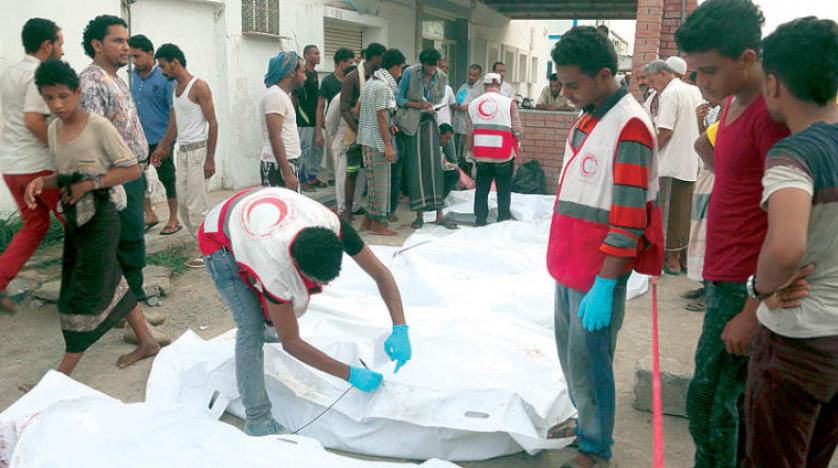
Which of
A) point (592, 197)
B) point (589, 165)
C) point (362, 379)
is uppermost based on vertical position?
point (589, 165)

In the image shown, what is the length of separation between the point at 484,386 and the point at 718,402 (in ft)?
3.52

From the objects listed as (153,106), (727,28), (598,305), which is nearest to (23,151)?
(153,106)

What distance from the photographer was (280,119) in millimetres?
5180

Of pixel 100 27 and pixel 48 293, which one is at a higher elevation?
pixel 100 27

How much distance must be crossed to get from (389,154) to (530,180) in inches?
102

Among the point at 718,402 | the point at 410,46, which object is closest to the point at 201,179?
the point at 718,402

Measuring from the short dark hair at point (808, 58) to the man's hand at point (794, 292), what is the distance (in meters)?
0.42

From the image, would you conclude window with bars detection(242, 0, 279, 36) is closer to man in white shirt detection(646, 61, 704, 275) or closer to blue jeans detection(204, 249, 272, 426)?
man in white shirt detection(646, 61, 704, 275)

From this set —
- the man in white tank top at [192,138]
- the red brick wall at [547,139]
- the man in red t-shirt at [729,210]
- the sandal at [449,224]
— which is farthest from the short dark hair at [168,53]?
the red brick wall at [547,139]

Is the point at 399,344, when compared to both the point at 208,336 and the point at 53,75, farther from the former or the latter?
the point at 53,75

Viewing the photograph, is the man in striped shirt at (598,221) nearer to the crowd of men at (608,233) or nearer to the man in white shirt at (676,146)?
the crowd of men at (608,233)

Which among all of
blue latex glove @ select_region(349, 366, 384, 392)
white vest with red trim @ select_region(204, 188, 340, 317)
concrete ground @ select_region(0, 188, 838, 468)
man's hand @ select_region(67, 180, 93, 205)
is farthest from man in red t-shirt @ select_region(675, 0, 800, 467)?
man's hand @ select_region(67, 180, 93, 205)

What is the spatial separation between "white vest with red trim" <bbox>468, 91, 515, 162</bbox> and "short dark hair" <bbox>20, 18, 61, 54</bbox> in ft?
12.7

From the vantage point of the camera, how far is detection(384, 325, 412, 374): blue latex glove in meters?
2.79
